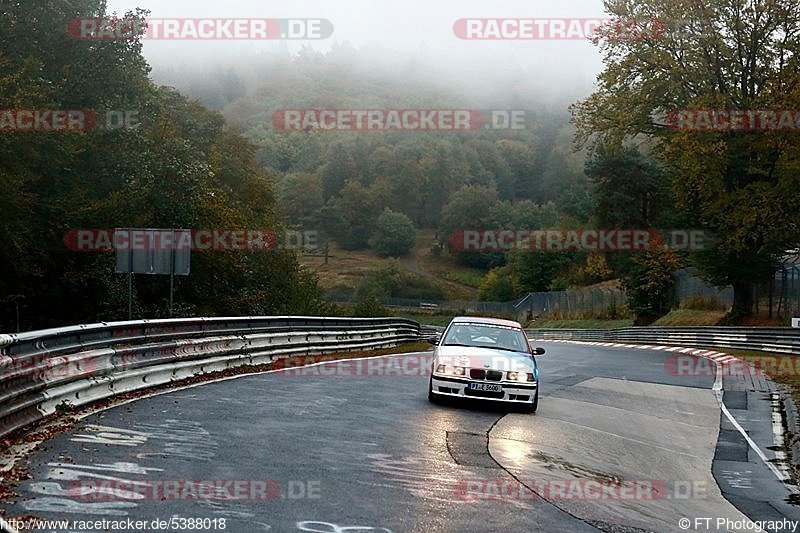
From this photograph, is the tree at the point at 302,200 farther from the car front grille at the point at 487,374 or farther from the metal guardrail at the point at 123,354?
the car front grille at the point at 487,374

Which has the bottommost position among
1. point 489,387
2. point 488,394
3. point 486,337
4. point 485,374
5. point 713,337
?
point 713,337

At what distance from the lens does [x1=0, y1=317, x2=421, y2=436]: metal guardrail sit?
31.1 feet

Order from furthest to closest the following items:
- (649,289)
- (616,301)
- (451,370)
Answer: (616,301) < (649,289) < (451,370)

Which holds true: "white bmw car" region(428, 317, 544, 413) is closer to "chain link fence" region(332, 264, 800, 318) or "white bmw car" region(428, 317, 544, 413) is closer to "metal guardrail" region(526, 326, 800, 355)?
"metal guardrail" region(526, 326, 800, 355)

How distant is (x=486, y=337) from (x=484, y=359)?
1.14 m

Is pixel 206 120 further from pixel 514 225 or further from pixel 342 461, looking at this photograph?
pixel 514 225

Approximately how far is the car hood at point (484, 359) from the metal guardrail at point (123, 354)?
4350mm

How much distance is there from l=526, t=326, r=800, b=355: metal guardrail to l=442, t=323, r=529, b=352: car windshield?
682 inches

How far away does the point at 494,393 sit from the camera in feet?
46.1

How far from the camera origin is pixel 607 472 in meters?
10.3

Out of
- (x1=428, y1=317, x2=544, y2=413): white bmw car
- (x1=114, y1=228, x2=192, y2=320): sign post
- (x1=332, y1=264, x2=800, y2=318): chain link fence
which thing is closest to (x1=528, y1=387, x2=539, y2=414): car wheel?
(x1=428, y1=317, x2=544, y2=413): white bmw car

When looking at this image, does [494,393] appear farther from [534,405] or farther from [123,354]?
[123,354]

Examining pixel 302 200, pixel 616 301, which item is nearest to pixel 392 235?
pixel 302 200

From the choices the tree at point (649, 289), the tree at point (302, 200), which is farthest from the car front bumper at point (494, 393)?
Result: the tree at point (302, 200)
